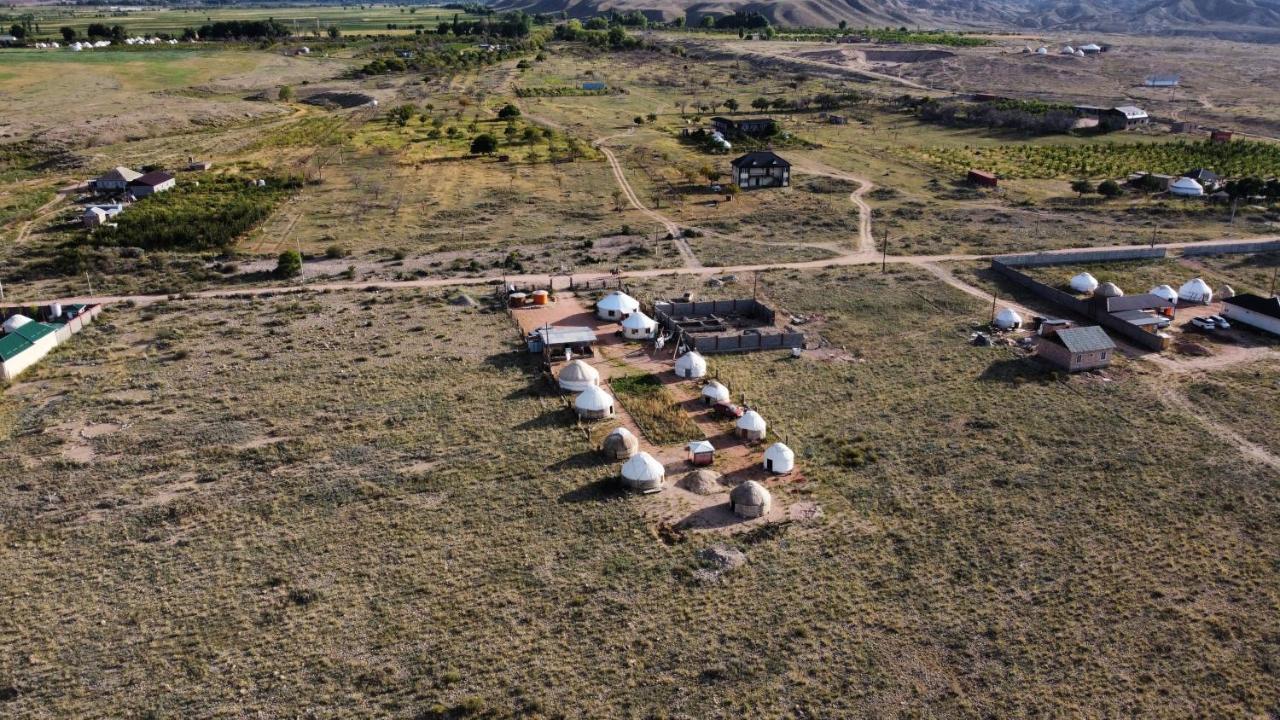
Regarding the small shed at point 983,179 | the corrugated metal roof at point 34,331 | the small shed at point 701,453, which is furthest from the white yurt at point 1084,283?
the corrugated metal roof at point 34,331

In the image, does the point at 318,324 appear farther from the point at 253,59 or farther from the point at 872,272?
the point at 253,59

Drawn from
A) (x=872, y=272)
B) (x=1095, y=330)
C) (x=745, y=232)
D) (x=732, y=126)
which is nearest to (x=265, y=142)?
(x=732, y=126)

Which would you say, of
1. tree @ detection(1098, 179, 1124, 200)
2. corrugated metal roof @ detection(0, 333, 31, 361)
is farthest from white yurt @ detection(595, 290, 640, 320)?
tree @ detection(1098, 179, 1124, 200)

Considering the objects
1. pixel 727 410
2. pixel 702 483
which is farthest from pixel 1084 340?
pixel 702 483

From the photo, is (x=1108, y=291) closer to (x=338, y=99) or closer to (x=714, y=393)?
(x=714, y=393)

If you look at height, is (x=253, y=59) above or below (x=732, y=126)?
above

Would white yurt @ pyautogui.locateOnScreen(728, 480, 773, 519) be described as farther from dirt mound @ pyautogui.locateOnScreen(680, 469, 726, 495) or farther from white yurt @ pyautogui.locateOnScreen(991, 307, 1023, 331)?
white yurt @ pyautogui.locateOnScreen(991, 307, 1023, 331)

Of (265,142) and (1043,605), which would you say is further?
(265,142)

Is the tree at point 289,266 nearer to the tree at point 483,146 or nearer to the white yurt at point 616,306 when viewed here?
the white yurt at point 616,306
